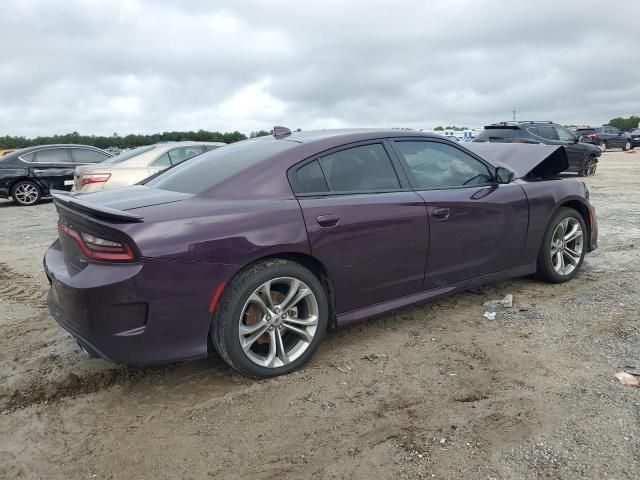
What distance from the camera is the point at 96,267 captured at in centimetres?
261

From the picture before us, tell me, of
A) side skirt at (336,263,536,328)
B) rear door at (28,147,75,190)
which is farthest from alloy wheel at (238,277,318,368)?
rear door at (28,147,75,190)

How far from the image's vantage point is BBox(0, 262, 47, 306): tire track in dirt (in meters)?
4.57

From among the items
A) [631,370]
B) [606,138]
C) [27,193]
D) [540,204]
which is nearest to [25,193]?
[27,193]

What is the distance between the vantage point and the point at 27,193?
12.0 m

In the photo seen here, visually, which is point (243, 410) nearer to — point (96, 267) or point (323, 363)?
point (323, 363)

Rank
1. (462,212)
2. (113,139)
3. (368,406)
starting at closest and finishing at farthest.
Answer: (368,406) < (462,212) < (113,139)

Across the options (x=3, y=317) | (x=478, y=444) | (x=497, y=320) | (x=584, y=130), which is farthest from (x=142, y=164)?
(x=584, y=130)

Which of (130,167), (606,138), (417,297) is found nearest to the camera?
(417,297)

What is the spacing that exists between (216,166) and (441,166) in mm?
1683

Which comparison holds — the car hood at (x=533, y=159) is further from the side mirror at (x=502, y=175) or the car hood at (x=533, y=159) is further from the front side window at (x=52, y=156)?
the front side window at (x=52, y=156)

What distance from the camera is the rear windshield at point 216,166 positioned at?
3.14 m

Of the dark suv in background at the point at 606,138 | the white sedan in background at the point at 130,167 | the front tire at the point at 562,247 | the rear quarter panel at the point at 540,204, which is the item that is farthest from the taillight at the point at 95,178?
the dark suv in background at the point at 606,138

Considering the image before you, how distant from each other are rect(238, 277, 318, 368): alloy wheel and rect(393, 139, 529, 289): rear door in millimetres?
988

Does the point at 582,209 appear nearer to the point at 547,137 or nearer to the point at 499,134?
the point at 499,134
